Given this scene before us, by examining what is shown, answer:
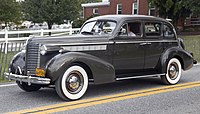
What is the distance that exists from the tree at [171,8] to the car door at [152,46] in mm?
21882

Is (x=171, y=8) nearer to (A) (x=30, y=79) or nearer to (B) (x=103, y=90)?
(B) (x=103, y=90)

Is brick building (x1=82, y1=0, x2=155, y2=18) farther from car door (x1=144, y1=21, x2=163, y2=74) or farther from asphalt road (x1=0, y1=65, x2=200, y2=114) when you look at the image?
asphalt road (x1=0, y1=65, x2=200, y2=114)

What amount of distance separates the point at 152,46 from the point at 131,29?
0.74 meters

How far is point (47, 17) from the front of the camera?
A: 31234mm

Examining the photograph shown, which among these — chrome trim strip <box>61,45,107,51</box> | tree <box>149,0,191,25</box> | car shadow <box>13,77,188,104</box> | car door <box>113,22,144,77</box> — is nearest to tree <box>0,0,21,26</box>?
tree <box>149,0,191,25</box>

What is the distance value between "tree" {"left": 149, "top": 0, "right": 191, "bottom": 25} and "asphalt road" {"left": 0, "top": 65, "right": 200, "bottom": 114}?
22.3 metres

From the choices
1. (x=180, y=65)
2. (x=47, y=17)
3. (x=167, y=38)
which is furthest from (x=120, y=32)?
(x=47, y=17)

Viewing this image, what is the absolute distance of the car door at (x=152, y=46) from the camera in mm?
8547

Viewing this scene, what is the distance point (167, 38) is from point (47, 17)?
23350 mm

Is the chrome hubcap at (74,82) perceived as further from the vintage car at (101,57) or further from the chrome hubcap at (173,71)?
the chrome hubcap at (173,71)

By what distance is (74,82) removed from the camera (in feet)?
23.6

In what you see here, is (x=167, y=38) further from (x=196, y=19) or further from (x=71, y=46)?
(x=196, y=19)

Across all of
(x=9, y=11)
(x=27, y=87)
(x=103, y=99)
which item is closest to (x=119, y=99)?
(x=103, y=99)

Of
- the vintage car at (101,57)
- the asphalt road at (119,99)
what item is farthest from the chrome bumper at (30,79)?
the asphalt road at (119,99)
